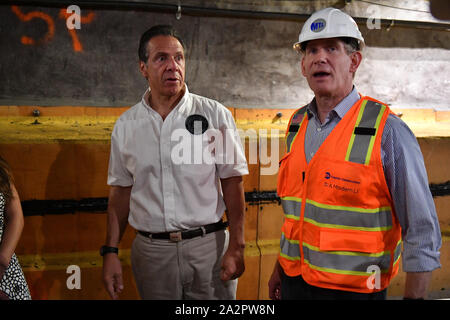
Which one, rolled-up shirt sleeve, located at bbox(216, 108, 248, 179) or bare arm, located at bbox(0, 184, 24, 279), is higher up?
rolled-up shirt sleeve, located at bbox(216, 108, 248, 179)

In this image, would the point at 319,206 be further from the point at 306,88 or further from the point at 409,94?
the point at 409,94

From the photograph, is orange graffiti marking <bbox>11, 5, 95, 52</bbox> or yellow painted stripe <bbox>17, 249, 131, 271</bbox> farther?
orange graffiti marking <bbox>11, 5, 95, 52</bbox>

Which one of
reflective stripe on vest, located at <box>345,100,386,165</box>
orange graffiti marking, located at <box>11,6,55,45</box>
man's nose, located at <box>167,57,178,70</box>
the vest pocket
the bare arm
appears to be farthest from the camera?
orange graffiti marking, located at <box>11,6,55,45</box>

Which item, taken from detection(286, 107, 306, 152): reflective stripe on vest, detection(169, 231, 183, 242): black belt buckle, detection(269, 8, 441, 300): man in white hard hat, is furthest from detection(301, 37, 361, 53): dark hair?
detection(169, 231, 183, 242): black belt buckle

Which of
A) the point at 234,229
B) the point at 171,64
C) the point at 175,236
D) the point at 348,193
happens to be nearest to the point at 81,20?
the point at 171,64

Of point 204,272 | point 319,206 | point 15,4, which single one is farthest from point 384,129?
point 15,4

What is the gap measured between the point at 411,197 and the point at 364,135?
1.11 feet

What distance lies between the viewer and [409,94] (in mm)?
4508

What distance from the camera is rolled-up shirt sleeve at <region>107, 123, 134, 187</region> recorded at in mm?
2262

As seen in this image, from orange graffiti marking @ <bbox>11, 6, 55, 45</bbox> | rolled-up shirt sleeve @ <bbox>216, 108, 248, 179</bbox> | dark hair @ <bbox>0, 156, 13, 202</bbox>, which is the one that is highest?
orange graffiti marking @ <bbox>11, 6, 55, 45</bbox>

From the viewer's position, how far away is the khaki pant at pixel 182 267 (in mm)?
2160

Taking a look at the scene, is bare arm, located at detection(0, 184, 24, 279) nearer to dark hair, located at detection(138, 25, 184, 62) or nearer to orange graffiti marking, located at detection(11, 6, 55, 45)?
dark hair, located at detection(138, 25, 184, 62)

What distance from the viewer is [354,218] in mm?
1624

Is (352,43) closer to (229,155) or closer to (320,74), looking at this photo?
(320,74)
